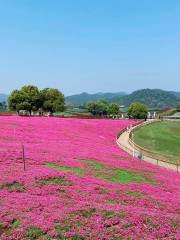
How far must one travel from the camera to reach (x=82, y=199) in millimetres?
20594

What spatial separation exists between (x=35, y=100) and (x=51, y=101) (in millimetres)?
7106

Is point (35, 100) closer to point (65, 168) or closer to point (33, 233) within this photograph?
point (65, 168)

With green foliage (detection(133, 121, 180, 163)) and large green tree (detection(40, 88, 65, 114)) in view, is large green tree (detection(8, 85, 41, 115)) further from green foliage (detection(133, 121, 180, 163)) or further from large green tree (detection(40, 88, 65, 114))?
green foliage (detection(133, 121, 180, 163))

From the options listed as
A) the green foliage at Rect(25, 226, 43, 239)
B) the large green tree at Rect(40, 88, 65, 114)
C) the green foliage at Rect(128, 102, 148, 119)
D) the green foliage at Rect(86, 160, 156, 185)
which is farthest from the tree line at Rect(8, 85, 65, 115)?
the green foliage at Rect(25, 226, 43, 239)

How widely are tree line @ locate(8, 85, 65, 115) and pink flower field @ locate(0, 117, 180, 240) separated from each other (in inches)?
3651

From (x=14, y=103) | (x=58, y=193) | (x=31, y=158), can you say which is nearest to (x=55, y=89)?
(x=14, y=103)

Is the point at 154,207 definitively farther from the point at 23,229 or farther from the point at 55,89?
the point at 55,89

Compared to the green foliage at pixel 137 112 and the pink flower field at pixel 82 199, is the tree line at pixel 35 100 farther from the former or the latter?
the pink flower field at pixel 82 199

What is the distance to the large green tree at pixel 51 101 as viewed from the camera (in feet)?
434

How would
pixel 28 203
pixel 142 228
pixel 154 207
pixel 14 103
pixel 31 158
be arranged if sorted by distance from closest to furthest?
pixel 142 228 → pixel 28 203 → pixel 154 207 → pixel 31 158 → pixel 14 103

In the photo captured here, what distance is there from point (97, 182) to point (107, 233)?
30.1 ft

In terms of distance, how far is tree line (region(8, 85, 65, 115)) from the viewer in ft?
412

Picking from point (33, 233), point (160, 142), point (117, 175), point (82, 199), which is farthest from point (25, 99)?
point (33, 233)

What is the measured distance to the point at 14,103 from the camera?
417ft
